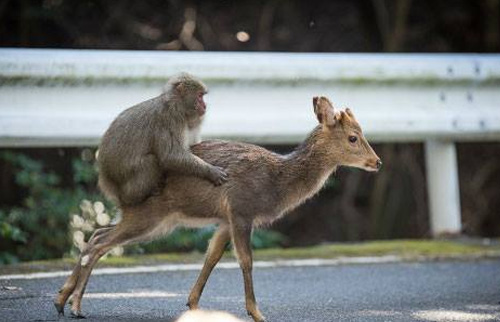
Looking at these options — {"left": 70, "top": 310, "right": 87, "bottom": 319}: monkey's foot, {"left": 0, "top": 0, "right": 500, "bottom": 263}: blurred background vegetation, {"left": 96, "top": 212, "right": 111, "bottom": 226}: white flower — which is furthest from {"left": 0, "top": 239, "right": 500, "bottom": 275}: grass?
{"left": 0, "top": 0, "right": 500, "bottom": 263}: blurred background vegetation

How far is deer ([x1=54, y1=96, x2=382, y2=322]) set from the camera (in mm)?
5586

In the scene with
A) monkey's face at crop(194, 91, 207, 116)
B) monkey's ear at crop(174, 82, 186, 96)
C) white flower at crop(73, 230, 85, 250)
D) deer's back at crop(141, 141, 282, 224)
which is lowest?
Result: white flower at crop(73, 230, 85, 250)

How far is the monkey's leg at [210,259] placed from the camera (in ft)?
18.3

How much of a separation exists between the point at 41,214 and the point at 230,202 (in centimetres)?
346

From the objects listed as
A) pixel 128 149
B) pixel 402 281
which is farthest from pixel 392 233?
pixel 128 149

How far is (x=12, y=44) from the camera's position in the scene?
10344 millimetres

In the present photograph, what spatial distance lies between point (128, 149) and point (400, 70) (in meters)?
2.93

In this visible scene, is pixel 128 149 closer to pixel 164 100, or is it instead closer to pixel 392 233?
pixel 164 100

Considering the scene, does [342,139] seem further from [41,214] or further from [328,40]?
[328,40]

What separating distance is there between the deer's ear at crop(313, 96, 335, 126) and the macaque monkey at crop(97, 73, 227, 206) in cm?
80

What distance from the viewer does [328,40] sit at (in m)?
11.2

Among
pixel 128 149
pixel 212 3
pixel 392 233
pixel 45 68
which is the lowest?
pixel 392 233

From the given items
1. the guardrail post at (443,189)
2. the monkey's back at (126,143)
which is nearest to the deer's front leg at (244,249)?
the monkey's back at (126,143)

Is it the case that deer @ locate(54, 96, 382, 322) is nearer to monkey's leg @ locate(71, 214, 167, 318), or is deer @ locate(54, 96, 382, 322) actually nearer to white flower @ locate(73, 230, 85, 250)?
monkey's leg @ locate(71, 214, 167, 318)
